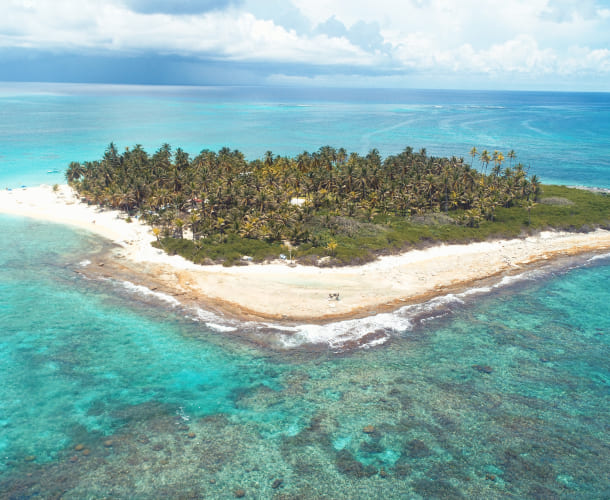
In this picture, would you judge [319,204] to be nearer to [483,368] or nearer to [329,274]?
[329,274]

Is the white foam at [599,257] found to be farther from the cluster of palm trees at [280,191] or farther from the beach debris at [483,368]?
the beach debris at [483,368]

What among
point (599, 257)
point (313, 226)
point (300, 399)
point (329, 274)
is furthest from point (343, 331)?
point (599, 257)

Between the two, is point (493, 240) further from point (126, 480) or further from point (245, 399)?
point (126, 480)

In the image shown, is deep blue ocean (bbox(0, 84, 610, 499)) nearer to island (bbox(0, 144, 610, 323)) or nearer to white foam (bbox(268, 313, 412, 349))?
white foam (bbox(268, 313, 412, 349))

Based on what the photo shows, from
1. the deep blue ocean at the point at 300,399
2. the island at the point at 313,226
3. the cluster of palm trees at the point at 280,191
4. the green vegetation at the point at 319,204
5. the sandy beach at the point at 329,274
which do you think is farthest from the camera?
the cluster of palm trees at the point at 280,191

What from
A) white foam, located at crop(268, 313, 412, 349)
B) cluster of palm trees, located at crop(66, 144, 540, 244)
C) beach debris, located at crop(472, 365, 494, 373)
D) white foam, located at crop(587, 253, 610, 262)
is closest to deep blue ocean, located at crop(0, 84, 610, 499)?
beach debris, located at crop(472, 365, 494, 373)

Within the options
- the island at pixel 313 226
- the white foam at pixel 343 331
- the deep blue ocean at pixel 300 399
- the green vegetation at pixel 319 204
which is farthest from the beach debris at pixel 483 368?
the green vegetation at pixel 319 204
